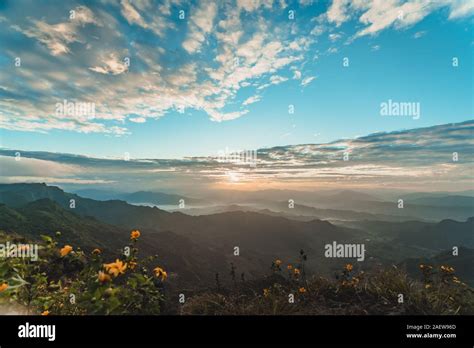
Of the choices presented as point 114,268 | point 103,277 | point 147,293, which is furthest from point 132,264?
point 103,277

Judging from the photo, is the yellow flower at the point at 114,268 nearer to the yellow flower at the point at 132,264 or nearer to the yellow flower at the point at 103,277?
the yellow flower at the point at 103,277

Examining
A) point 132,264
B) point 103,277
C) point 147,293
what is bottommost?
point 147,293

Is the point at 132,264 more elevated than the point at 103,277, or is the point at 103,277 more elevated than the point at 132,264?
the point at 103,277

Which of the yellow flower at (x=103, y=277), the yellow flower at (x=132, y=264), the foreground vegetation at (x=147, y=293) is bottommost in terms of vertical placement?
the foreground vegetation at (x=147, y=293)

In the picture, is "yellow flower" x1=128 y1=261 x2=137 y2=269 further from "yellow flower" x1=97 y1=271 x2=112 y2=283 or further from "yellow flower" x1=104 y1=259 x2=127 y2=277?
"yellow flower" x1=97 y1=271 x2=112 y2=283

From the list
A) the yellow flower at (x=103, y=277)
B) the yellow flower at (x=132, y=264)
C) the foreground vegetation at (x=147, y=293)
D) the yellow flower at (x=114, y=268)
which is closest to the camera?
the yellow flower at (x=103, y=277)

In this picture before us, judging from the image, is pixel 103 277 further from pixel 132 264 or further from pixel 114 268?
pixel 132 264

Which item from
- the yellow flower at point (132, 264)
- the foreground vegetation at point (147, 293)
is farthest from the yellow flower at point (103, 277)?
the yellow flower at point (132, 264)

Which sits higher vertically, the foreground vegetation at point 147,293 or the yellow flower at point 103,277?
the yellow flower at point 103,277

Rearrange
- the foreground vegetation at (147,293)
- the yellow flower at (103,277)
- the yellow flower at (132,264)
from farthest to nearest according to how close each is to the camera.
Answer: the yellow flower at (132,264), the foreground vegetation at (147,293), the yellow flower at (103,277)
